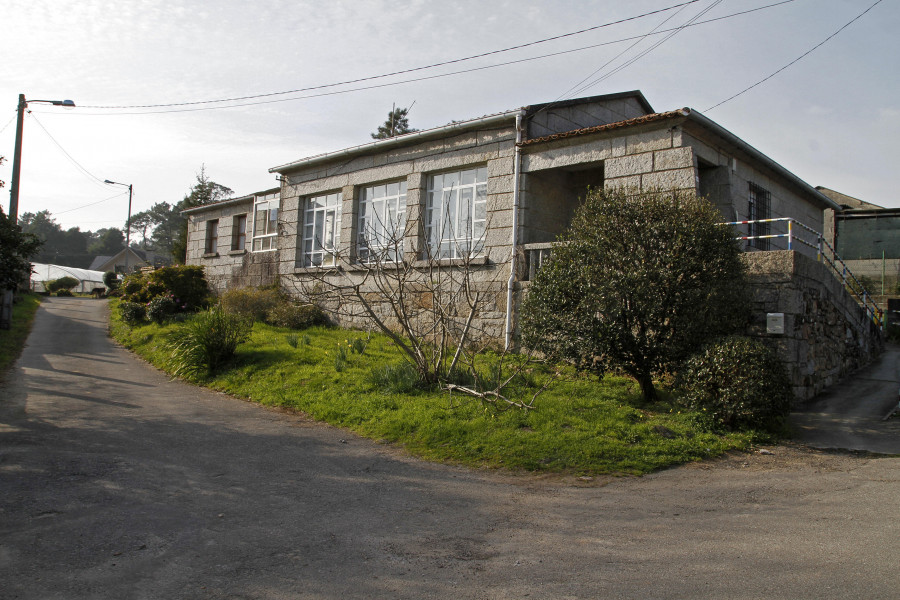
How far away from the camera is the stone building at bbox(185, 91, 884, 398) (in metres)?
11.0

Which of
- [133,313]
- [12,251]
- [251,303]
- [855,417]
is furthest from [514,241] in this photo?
[133,313]

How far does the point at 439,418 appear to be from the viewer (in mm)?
7863

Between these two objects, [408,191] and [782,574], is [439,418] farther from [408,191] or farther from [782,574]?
[408,191]

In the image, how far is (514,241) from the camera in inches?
481

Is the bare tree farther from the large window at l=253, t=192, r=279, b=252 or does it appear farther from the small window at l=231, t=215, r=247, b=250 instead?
the small window at l=231, t=215, r=247, b=250

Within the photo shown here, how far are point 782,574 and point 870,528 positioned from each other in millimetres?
1440

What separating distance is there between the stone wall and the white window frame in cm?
1351

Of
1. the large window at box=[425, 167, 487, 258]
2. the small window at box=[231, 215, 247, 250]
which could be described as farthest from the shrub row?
the small window at box=[231, 215, 247, 250]

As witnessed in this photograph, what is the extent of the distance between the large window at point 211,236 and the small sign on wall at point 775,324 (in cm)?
1863

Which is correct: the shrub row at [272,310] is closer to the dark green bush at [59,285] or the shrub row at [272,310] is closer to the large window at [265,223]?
the large window at [265,223]

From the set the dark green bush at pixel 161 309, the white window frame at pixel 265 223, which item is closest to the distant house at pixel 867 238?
the white window frame at pixel 265 223

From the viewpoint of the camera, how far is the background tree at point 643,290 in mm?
8258

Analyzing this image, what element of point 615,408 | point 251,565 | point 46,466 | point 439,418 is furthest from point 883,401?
point 46,466

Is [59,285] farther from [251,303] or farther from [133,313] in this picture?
[251,303]
